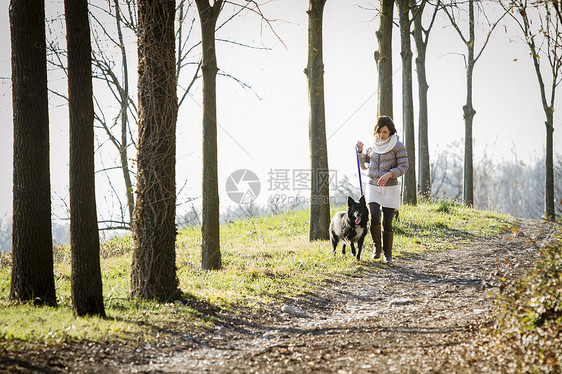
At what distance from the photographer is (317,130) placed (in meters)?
11.6

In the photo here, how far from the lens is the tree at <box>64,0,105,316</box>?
5.55 metres

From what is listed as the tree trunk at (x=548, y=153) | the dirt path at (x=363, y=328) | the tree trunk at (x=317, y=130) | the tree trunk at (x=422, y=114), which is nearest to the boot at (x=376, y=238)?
the dirt path at (x=363, y=328)

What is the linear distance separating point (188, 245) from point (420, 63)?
40.2 feet

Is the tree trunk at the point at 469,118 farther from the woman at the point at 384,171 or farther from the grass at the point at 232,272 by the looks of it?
the woman at the point at 384,171

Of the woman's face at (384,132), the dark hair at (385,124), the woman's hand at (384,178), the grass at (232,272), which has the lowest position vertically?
the grass at (232,272)

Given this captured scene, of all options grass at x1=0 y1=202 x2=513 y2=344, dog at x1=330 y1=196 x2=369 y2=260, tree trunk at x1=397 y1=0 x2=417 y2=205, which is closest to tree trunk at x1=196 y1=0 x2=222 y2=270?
grass at x1=0 y1=202 x2=513 y2=344

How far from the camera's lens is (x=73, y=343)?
477 cm

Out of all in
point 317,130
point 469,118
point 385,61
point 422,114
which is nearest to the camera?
point 317,130

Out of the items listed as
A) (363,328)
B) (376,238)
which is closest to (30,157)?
(363,328)

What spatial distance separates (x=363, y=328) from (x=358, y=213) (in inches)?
155

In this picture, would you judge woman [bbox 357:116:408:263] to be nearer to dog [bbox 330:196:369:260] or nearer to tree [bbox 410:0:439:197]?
dog [bbox 330:196:369:260]

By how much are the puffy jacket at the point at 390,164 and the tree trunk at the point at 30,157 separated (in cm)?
569

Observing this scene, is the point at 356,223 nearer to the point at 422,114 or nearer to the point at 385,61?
the point at 385,61

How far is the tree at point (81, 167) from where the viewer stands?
219 inches
